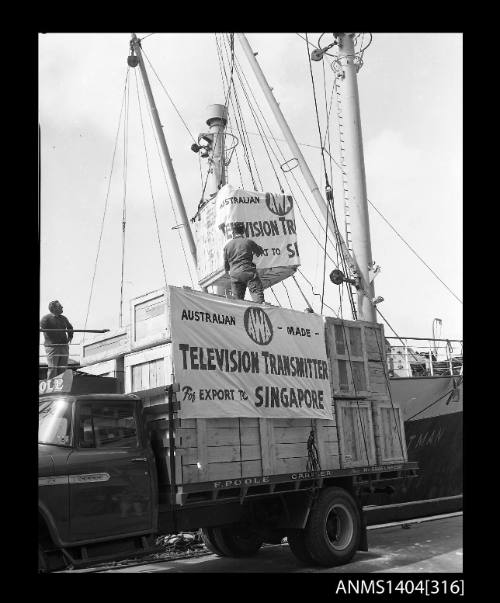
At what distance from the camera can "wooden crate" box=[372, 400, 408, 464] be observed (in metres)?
9.76

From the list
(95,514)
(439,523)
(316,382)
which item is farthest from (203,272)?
(95,514)

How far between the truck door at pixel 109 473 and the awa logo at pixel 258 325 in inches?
73.8

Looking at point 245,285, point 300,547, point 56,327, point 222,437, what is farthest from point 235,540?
point 56,327

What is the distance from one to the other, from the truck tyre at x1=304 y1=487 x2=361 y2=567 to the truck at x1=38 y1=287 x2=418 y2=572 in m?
0.02

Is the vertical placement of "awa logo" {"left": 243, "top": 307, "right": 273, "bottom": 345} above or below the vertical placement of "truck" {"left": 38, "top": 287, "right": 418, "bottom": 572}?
above

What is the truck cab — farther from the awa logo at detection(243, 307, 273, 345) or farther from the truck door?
the awa logo at detection(243, 307, 273, 345)

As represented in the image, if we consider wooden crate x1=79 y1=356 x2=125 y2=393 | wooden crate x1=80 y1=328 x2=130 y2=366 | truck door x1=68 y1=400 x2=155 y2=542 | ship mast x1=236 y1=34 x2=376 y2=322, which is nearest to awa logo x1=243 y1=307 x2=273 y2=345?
wooden crate x1=80 y1=328 x2=130 y2=366

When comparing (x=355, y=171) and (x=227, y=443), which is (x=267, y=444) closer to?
(x=227, y=443)

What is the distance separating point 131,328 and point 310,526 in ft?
11.4

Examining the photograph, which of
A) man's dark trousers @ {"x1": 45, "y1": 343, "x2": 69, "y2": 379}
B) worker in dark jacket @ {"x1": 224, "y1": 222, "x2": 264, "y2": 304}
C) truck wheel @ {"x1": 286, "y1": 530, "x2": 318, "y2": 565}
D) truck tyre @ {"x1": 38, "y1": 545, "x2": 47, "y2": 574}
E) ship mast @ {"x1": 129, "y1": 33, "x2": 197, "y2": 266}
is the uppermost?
ship mast @ {"x1": 129, "y1": 33, "x2": 197, "y2": 266}

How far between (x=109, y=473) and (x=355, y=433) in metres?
4.01
